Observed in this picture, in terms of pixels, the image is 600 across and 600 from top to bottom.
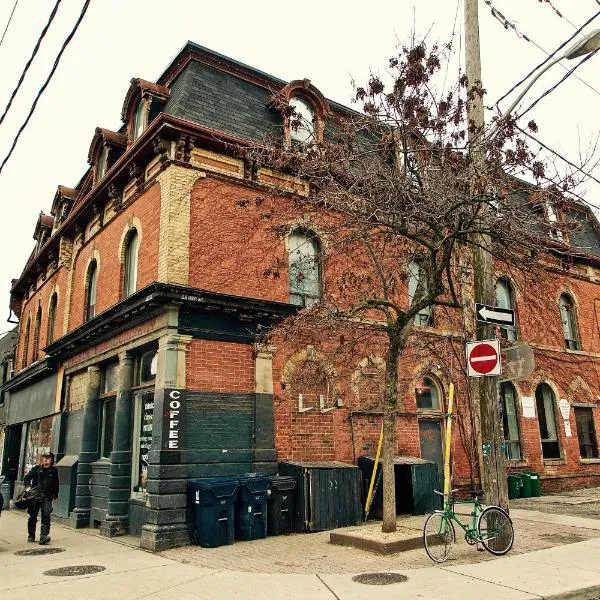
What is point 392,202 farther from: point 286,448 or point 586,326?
point 586,326

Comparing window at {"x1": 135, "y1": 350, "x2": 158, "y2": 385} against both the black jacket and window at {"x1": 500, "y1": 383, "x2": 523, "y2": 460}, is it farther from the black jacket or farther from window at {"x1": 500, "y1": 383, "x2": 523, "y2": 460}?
window at {"x1": 500, "y1": 383, "x2": 523, "y2": 460}

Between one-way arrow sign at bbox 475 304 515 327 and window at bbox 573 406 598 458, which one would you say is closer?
one-way arrow sign at bbox 475 304 515 327

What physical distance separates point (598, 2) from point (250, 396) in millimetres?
9020

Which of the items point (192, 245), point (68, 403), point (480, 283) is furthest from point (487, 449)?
point (68, 403)

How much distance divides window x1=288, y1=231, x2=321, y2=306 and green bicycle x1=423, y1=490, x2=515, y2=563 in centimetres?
632

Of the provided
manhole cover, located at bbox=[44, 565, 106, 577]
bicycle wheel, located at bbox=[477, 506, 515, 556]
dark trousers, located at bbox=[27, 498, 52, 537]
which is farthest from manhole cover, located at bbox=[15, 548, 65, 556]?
bicycle wheel, located at bbox=[477, 506, 515, 556]

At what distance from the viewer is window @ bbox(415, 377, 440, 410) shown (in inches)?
603

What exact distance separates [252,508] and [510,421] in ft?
33.1

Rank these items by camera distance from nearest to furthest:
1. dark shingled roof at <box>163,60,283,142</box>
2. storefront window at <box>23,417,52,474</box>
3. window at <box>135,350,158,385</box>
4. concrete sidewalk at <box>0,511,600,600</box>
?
1. concrete sidewalk at <box>0,511,600,600</box>
2. window at <box>135,350,158,385</box>
3. dark shingled roof at <box>163,60,283,142</box>
4. storefront window at <box>23,417,52,474</box>

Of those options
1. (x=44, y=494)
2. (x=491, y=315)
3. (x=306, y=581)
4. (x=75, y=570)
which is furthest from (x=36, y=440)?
(x=491, y=315)

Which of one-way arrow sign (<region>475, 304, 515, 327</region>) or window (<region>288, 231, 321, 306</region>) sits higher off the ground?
window (<region>288, 231, 321, 306</region>)

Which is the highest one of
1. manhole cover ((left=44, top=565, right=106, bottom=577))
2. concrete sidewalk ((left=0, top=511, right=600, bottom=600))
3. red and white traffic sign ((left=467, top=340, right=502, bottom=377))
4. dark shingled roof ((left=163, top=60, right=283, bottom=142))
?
dark shingled roof ((left=163, top=60, right=283, bottom=142))

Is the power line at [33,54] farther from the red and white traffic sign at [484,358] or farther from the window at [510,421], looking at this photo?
the window at [510,421]

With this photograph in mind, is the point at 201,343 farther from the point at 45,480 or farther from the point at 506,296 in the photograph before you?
the point at 506,296
